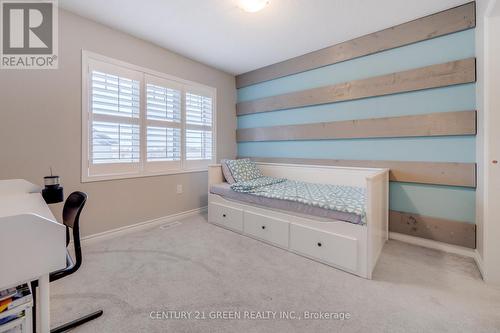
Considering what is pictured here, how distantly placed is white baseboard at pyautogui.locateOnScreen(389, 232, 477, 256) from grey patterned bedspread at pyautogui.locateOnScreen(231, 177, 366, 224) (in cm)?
65

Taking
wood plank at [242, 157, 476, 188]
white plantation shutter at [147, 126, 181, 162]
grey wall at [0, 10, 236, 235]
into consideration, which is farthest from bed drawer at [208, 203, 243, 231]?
wood plank at [242, 157, 476, 188]

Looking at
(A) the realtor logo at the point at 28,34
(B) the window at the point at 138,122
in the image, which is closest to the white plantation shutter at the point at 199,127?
(B) the window at the point at 138,122

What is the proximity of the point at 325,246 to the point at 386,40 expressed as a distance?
234 cm

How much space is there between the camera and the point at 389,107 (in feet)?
8.16

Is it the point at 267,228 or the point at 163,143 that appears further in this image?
the point at 163,143

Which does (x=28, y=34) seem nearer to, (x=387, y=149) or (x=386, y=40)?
(x=386, y=40)

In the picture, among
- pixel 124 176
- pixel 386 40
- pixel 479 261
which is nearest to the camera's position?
pixel 479 261

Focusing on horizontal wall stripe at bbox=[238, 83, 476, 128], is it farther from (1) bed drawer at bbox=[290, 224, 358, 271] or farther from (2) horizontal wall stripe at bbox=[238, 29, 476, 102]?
(1) bed drawer at bbox=[290, 224, 358, 271]

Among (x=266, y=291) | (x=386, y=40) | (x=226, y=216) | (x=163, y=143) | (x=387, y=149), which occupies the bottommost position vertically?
(x=266, y=291)

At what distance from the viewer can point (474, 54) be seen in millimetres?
2051

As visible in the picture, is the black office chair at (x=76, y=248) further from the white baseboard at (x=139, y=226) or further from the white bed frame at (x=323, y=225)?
the white bed frame at (x=323, y=225)

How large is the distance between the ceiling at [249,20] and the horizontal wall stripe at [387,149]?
49.5 inches

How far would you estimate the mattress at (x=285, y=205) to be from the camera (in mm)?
1862

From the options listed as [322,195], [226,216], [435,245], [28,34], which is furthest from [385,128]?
[28,34]
